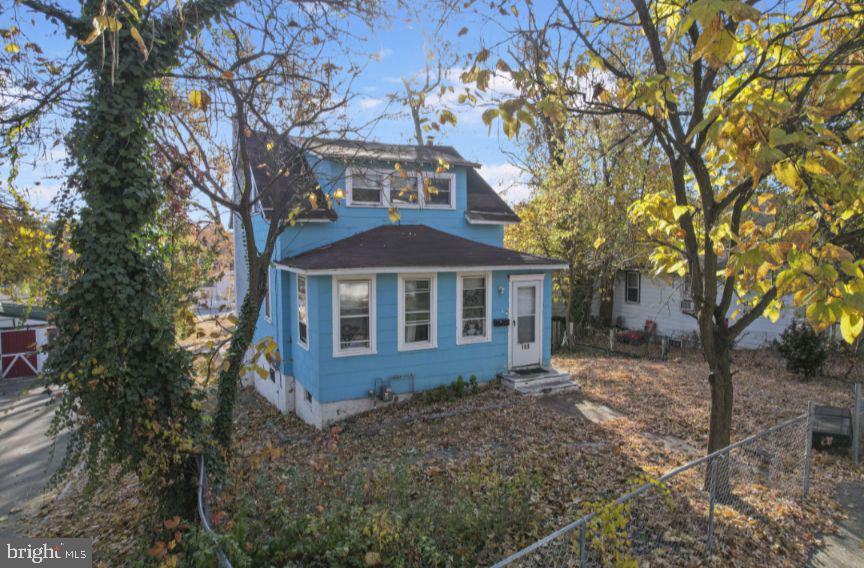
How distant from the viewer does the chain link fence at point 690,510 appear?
4004 millimetres

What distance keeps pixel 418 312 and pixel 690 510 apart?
275 inches

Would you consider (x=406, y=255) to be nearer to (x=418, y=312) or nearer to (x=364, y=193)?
(x=418, y=312)

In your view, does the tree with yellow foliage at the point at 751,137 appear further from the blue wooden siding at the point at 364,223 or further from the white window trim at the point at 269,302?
the white window trim at the point at 269,302

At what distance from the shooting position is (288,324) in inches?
482

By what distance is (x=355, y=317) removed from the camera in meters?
10.8

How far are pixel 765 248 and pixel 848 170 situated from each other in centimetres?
97

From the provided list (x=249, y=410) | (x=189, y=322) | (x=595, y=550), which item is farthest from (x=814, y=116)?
(x=249, y=410)

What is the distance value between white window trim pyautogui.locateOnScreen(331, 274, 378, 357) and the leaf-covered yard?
56.7 inches

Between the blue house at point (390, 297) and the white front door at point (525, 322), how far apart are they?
3 cm

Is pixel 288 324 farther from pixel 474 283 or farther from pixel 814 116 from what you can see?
pixel 814 116

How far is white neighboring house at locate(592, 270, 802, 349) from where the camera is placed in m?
17.3

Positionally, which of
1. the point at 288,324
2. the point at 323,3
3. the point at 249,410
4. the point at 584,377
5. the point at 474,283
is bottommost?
the point at 249,410

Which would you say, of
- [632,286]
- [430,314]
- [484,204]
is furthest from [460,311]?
[632,286]

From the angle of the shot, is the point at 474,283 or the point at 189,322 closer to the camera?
the point at 189,322
